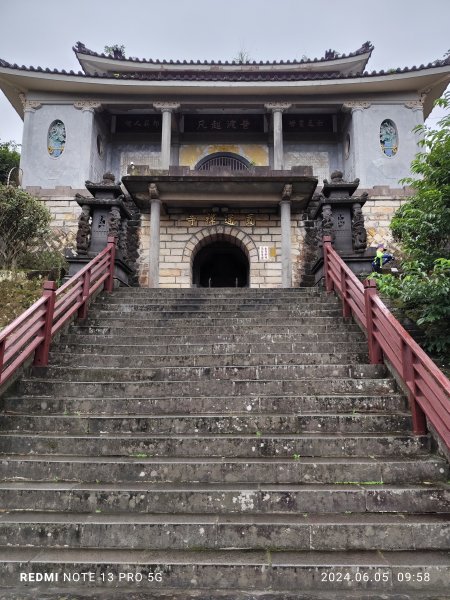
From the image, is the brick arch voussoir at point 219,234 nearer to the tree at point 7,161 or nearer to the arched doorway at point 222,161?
the arched doorway at point 222,161

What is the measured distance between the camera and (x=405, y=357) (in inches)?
161

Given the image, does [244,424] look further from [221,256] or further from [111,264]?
[221,256]

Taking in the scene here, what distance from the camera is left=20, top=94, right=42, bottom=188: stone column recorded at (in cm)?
1430

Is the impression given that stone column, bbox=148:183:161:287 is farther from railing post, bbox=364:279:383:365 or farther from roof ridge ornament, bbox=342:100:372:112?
roof ridge ornament, bbox=342:100:372:112

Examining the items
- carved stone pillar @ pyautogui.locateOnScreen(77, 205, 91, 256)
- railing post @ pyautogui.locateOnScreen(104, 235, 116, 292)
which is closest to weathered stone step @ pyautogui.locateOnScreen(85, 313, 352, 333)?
railing post @ pyautogui.locateOnScreen(104, 235, 116, 292)

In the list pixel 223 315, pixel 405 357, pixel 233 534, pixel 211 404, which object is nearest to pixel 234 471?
pixel 233 534

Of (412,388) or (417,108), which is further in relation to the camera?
(417,108)

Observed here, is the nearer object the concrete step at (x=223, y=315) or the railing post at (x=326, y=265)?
the concrete step at (x=223, y=315)

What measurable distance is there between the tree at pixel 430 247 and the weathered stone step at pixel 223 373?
4.39ft

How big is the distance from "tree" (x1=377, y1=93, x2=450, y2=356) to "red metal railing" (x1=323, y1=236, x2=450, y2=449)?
Result: 663mm

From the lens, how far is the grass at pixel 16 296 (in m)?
7.23

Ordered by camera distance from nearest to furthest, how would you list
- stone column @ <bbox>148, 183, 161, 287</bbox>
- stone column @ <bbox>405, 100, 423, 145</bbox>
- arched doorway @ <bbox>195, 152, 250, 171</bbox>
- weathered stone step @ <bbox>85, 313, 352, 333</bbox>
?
weathered stone step @ <bbox>85, 313, 352, 333</bbox>
stone column @ <bbox>148, 183, 161, 287</bbox>
stone column @ <bbox>405, 100, 423, 145</bbox>
arched doorway @ <bbox>195, 152, 250, 171</bbox>

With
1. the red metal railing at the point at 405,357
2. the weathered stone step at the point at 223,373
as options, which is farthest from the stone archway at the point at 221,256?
the weathered stone step at the point at 223,373

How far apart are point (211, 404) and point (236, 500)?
1.28m
